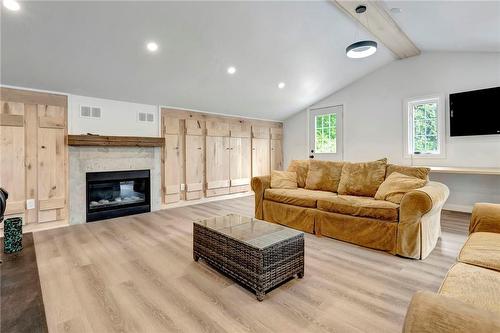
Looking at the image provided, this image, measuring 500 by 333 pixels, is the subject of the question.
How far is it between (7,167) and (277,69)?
173 inches

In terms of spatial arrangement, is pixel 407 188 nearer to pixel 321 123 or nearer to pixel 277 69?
pixel 277 69

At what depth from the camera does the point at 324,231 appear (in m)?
3.26

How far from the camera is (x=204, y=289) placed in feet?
6.75

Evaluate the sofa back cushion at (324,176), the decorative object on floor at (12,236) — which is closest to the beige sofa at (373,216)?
the sofa back cushion at (324,176)

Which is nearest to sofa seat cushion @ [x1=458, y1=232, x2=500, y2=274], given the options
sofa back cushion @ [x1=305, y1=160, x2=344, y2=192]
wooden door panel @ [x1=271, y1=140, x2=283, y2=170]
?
sofa back cushion @ [x1=305, y1=160, x2=344, y2=192]

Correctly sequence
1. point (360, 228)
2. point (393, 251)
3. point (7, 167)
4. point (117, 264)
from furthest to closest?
1. point (7, 167)
2. point (360, 228)
3. point (393, 251)
4. point (117, 264)

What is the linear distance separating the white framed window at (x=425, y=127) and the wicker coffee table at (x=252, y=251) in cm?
405

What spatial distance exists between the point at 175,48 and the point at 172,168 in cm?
236

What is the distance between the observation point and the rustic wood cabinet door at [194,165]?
534 centimetres

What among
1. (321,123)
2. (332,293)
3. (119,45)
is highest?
(119,45)

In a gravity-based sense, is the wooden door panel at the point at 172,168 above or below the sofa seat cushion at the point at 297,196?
above

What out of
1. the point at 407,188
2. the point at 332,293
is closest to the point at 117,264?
the point at 332,293

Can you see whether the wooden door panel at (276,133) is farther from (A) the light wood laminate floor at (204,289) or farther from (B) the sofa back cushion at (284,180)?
(A) the light wood laminate floor at (204,289)

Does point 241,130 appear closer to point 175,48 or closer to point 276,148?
point 276,148
